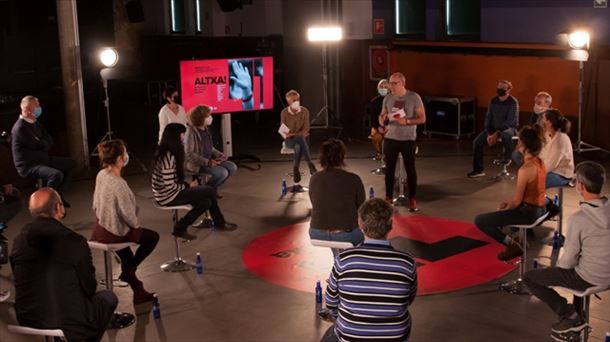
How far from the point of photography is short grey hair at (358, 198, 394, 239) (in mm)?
4137

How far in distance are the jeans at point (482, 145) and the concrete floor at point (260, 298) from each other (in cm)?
71

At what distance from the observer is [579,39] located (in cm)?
1164

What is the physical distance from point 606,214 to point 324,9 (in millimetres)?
11184

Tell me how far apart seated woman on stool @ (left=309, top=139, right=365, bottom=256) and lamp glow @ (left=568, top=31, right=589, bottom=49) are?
6817 mm

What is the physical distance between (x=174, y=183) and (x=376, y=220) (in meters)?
3.59

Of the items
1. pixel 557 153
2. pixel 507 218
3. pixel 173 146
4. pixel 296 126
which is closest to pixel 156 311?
pixel 173 146

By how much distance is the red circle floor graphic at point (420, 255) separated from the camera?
702 centimetres

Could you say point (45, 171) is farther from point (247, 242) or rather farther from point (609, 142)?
point (609, 142)

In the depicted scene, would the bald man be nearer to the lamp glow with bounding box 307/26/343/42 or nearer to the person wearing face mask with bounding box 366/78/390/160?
the person wearing face mask with bounding box 366/78/390/160

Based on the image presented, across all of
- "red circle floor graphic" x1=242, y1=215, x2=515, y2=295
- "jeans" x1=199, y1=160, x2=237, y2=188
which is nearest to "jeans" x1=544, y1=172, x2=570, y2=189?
"red circle floor graphic" x1=242, y1=215, x2=515, y2=295

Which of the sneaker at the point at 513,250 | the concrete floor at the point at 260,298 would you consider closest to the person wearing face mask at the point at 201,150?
the concrete floor at the point at 260,298

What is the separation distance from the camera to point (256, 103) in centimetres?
1217

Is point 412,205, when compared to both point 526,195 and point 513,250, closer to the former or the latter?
point 513,250

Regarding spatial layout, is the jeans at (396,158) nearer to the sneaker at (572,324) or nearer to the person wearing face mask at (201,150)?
the person wearing face mask at (201,150)
